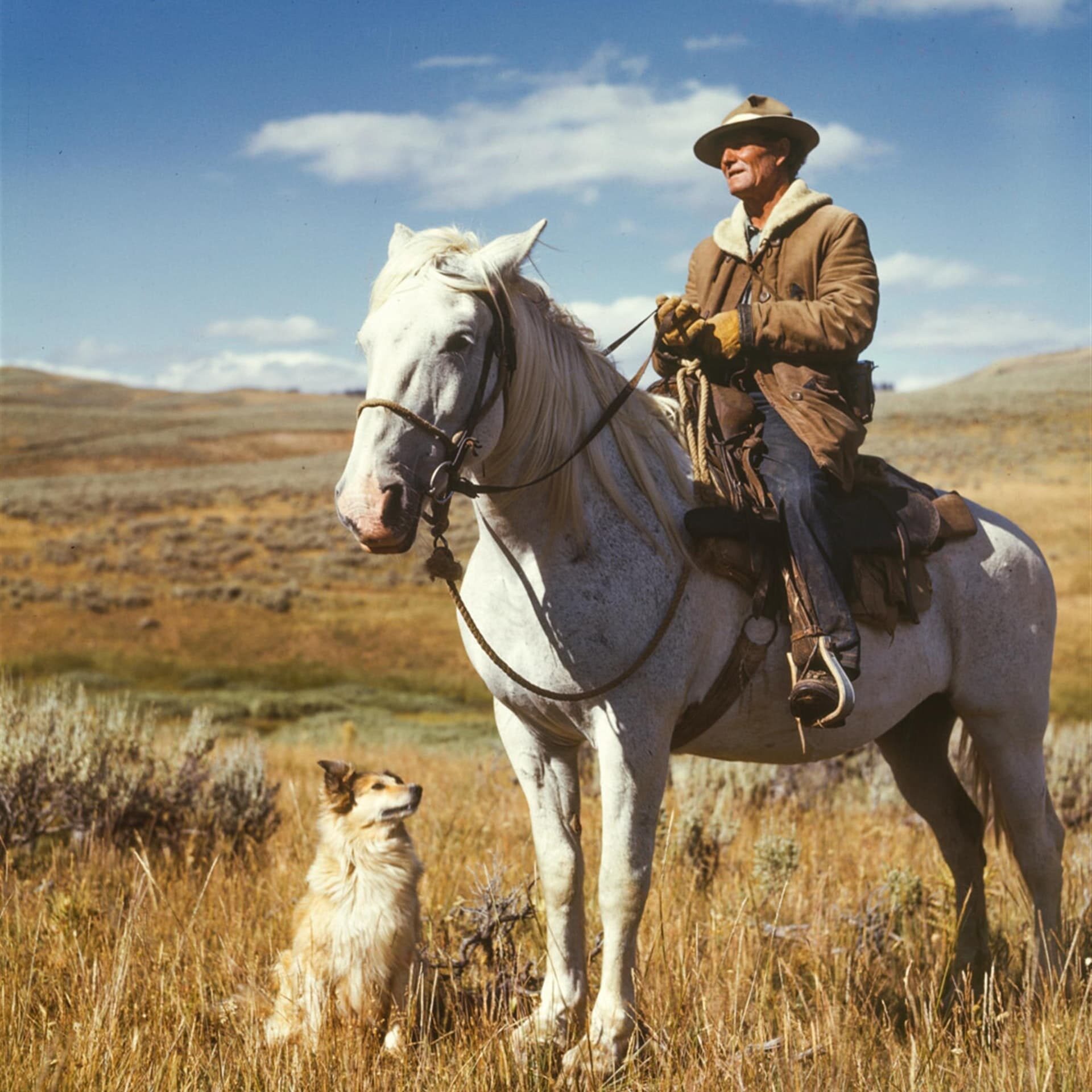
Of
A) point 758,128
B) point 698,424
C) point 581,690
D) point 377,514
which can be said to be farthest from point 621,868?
point 758,128

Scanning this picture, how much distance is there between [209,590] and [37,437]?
1433 inches

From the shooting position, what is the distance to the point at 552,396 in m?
3.33

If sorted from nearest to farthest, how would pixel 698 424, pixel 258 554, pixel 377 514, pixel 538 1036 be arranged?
pixel 377 514, pixel 538 1036, pixel 698 424, pixel 258 554

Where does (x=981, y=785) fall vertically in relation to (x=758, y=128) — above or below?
below

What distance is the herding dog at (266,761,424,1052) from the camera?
12.5 ft

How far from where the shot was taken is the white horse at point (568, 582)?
114 inches

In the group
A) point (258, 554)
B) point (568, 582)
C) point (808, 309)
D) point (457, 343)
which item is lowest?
point (258, 554)

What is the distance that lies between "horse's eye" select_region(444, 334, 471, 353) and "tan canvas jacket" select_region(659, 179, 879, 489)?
1.16 meters

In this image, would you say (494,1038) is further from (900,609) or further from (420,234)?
(420,234)

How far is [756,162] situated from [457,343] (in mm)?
1777

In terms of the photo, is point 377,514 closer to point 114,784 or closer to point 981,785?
point 981,785

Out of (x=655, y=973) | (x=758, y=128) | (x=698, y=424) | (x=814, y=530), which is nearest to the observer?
(x=814, y=530)

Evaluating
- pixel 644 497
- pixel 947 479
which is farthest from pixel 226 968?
pixel 947 479

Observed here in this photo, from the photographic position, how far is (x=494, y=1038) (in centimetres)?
352
